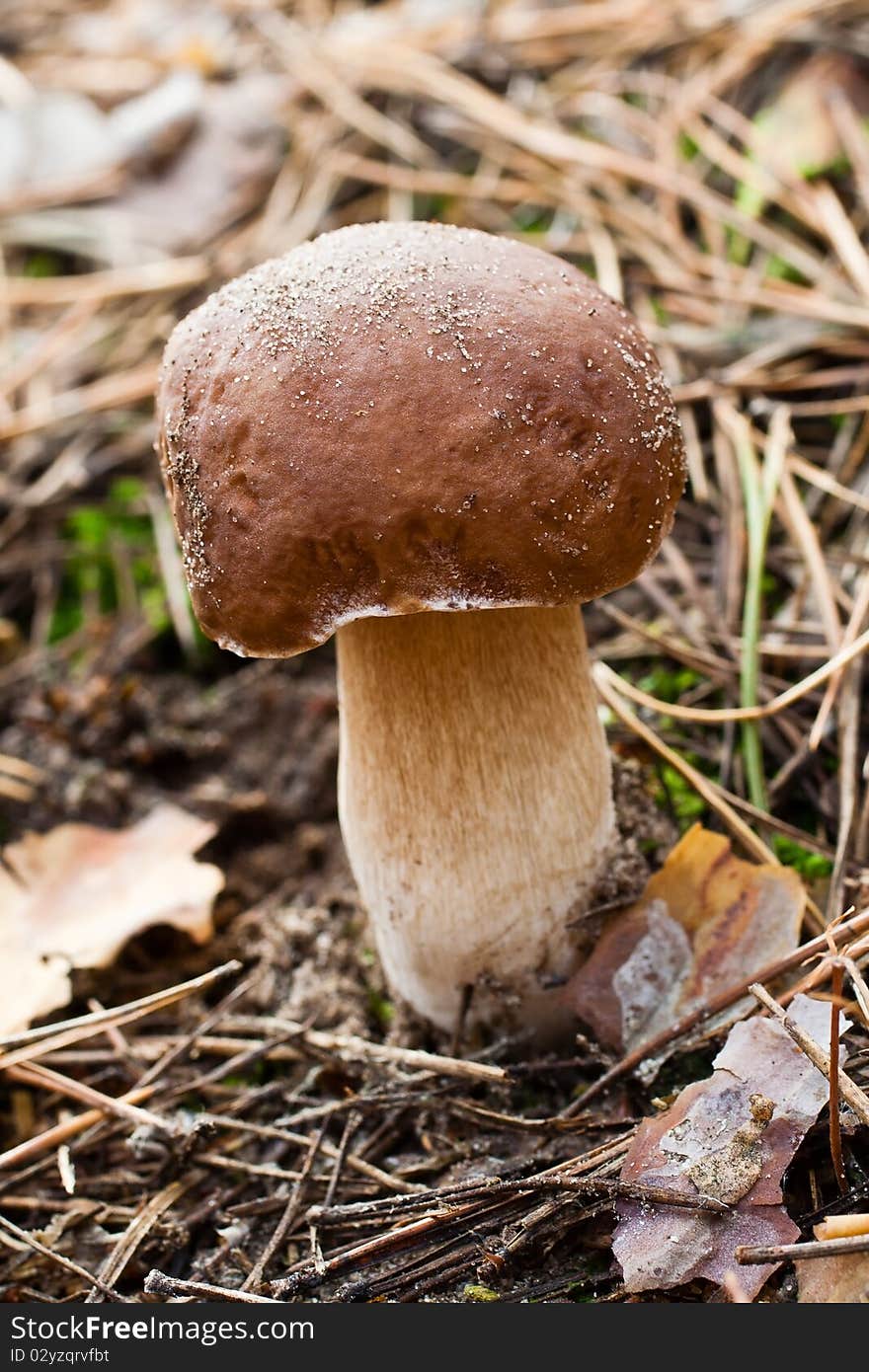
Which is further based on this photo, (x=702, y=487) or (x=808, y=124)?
(x=808, y=124)

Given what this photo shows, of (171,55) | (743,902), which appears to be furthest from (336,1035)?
(171,55)

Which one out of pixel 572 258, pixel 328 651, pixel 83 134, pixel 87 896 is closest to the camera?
pixel 87 896

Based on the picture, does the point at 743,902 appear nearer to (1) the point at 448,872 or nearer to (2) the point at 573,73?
(1) the point at 448,872

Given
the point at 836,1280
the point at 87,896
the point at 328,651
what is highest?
the point at 328,651

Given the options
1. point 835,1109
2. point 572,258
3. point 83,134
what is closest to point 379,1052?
point 835,1109

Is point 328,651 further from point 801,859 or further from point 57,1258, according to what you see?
point 57,1258

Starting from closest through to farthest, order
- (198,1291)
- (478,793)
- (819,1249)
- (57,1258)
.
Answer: (819,1249) → (198,1291) → (57,1258) → (478,793)
